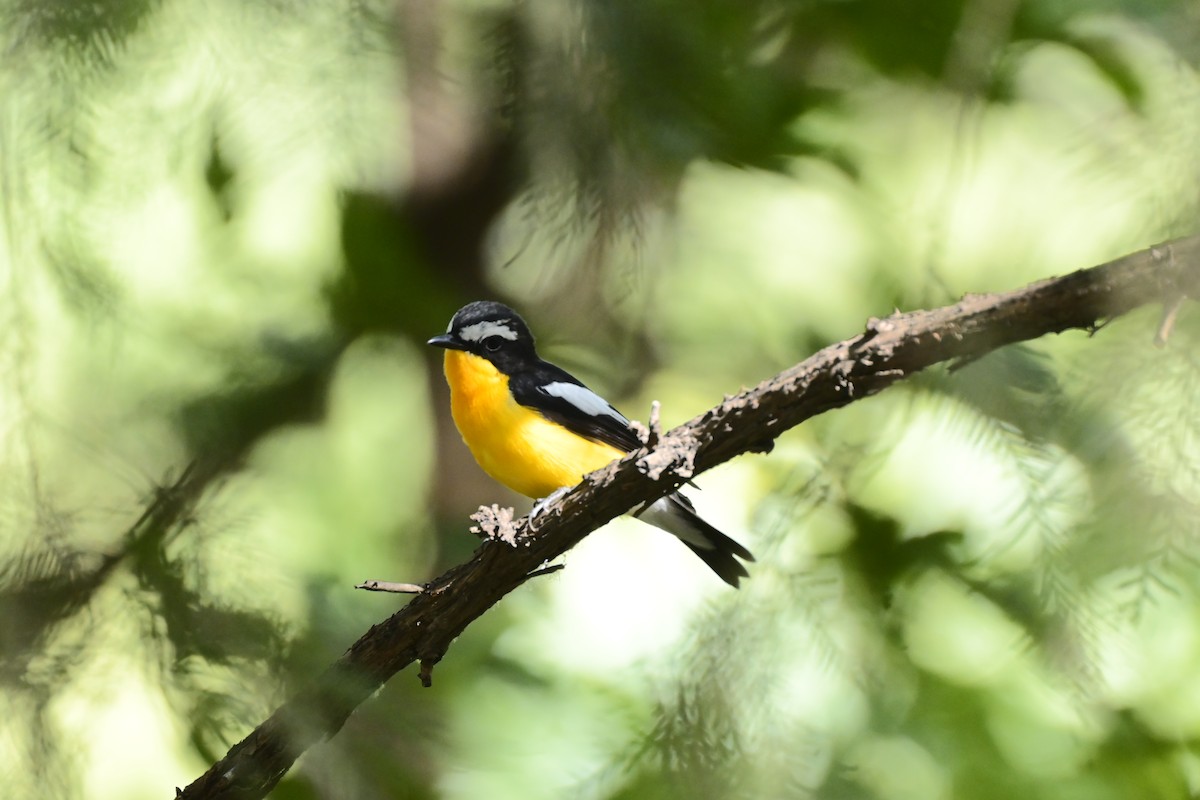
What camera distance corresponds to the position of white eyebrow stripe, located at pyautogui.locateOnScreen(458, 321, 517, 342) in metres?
2.51

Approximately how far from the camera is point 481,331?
8.26ft

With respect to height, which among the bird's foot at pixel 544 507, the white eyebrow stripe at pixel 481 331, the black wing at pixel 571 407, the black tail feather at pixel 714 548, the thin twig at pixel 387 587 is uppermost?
the white eyebrow stripe at pixel 481 331

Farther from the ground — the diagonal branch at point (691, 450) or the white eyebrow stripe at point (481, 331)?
the white eyebrow stripe at point (481, 331)

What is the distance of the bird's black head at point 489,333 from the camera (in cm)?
251

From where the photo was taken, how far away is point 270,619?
1.92m

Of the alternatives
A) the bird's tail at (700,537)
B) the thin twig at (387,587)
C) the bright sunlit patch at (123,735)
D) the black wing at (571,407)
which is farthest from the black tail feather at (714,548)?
the bright sunlit patch at (123,735)

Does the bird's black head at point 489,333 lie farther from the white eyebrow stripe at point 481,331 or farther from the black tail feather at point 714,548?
the black tail feather at point 714,548

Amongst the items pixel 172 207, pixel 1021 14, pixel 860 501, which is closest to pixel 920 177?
pixel 1021 14

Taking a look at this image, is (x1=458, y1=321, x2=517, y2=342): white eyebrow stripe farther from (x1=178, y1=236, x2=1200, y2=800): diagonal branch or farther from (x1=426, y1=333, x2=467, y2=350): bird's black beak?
(x1=178, y1=236, x2=1200, y2=800): diagonal branch

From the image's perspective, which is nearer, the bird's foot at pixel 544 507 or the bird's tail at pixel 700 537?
the bird's foot at pixel 544 507

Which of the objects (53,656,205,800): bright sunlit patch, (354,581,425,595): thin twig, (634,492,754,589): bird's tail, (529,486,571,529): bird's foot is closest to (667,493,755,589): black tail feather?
(634,492,754,589): bird's tail

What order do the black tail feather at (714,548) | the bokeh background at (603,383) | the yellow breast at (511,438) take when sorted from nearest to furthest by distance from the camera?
the bokeh background at (603,383)
the black tail feather at (714,548)
the yellow breast at (511,438)

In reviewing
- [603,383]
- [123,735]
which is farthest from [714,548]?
[123,735]

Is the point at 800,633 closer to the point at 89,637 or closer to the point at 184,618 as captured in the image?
the point at 184,618
